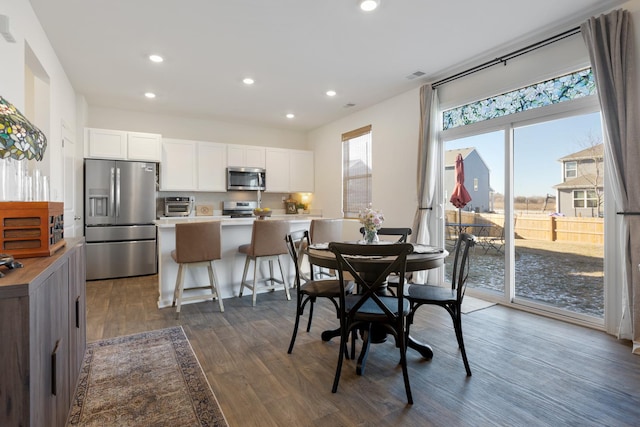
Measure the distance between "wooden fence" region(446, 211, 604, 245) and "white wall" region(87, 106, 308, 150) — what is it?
444 cm

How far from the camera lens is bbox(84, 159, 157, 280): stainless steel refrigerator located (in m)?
4.97

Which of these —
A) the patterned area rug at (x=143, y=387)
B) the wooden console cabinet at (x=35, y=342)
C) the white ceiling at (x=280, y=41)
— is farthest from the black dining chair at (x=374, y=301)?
the white ceiling at (x=280, y=41)

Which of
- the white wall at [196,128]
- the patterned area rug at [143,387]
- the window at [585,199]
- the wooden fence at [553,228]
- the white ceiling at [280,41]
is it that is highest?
the white ceiling at [280,41]

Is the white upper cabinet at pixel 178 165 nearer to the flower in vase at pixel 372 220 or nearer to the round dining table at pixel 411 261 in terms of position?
the round dining table at pixel 411 261

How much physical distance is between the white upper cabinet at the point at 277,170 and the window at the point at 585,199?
4.79m

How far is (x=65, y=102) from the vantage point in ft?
13.7

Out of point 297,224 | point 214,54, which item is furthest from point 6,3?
point 297,224

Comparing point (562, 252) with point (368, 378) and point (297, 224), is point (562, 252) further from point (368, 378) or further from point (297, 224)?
point (297, 224)

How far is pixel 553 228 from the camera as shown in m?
3.43

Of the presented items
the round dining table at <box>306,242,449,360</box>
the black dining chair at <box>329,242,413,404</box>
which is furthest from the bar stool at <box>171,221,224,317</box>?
the black dining chair at <box>329,242,413,404</box>

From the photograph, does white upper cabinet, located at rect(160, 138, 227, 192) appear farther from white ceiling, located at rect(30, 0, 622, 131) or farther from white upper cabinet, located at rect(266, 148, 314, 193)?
white ceiling, located at rect(30, 0, 622, 131)

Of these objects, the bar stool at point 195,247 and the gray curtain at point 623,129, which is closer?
the gray curtain at point 623,129

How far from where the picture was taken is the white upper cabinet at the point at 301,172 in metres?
6.86

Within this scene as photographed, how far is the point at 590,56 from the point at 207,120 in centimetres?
568
